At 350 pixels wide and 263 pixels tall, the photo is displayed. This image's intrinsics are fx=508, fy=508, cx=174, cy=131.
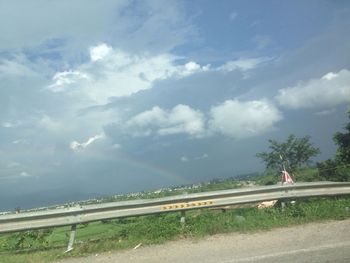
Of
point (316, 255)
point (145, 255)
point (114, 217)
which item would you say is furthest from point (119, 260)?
point (316, 255)

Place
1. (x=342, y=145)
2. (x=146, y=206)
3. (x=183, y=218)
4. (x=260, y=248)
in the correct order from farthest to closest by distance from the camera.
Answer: (x=342, y=145), (x=183, y=218), (x=146, y=206), (x=260, y=248)

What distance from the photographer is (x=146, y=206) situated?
34.6 feet

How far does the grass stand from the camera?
9.62 m

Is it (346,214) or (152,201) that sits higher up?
(152,201)

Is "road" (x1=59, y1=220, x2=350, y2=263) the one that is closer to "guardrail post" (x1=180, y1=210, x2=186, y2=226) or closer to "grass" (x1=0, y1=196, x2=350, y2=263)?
"grass" (x1=0, y1=196, x2=350, y2=263)

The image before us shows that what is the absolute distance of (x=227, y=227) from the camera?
1018 cm

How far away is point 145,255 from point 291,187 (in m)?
4.42

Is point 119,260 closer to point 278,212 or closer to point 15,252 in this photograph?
point 15,252

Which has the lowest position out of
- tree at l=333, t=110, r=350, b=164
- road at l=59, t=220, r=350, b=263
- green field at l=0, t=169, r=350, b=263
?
road at l=59, t=220, r=350, b=263

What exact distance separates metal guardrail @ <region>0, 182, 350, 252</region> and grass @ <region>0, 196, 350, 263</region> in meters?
0.29

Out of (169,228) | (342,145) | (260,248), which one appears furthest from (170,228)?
(342,145)

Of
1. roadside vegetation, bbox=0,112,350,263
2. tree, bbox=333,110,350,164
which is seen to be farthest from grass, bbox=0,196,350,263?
tree, bbox=333,110,350,164

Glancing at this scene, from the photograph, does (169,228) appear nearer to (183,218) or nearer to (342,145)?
(183,218)

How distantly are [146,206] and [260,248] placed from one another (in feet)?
9.53
